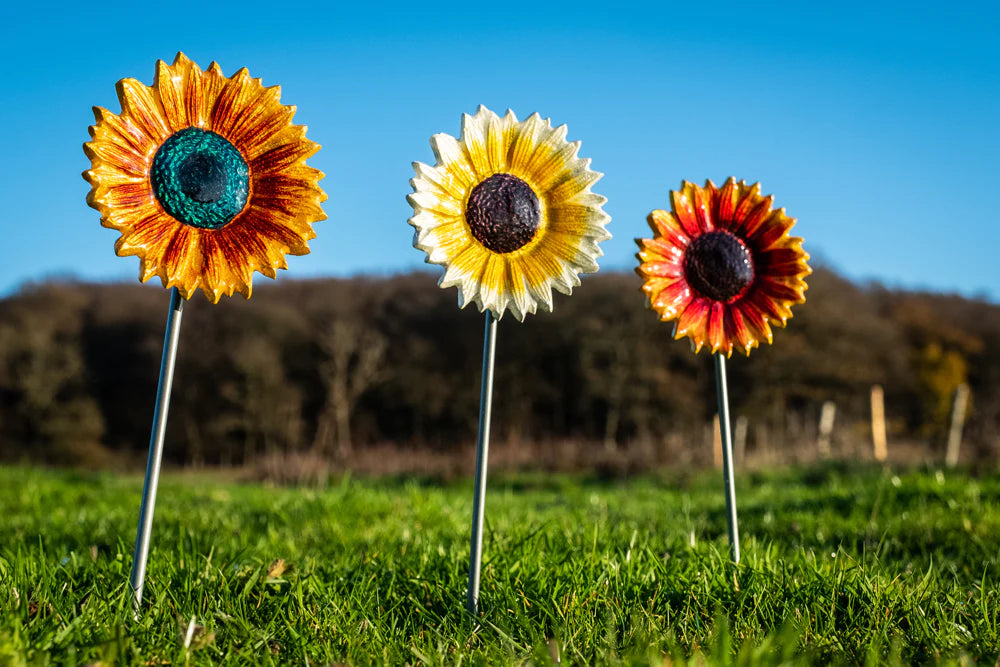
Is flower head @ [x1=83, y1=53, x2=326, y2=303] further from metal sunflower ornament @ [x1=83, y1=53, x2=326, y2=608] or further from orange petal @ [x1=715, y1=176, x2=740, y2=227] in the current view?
orange petal @ [x1=715, y1=176, x2=740, y2=227]

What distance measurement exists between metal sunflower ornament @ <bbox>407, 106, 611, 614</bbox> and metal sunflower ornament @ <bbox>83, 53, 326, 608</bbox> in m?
0.43

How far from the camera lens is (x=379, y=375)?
20.2 meters

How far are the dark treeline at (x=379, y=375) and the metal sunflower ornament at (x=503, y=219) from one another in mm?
16531

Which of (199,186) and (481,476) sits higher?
(199,186)

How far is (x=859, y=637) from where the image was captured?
2.29 meters

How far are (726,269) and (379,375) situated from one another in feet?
58.0

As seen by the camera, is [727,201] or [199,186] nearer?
[199,186]

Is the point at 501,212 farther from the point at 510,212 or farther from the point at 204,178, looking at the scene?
the point at 204,178

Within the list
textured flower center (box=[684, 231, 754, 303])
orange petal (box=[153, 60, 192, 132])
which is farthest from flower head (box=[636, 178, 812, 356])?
orange petal (box=[153, 60, 192, 132])

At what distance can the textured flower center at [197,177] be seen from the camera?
7.80 ft

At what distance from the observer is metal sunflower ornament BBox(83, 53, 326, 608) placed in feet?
7.63

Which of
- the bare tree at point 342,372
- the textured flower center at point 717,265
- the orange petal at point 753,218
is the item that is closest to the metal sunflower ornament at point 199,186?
the textured flower center at point 717,265

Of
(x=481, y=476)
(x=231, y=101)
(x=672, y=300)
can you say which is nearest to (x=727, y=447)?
(x=672, y=300)

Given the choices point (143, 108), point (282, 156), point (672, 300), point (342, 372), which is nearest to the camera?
point (143, 108)
